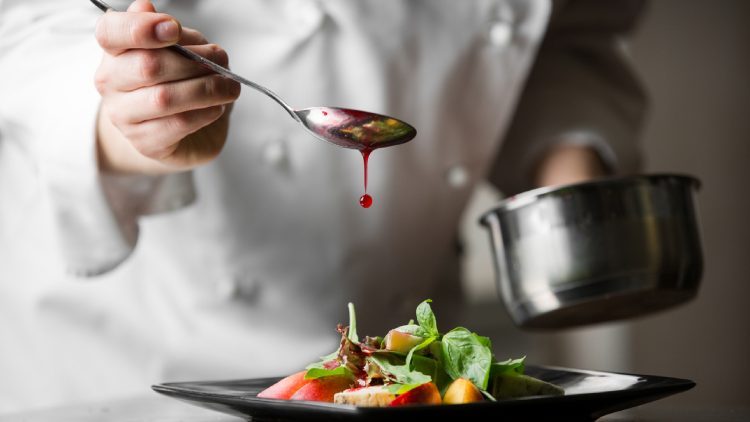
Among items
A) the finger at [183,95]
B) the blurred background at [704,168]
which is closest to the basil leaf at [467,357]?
the finger at [183,95]

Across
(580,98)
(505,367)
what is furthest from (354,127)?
(580,98)

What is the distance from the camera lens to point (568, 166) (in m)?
1.22

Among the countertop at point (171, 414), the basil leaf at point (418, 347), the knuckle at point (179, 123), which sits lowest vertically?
the countertop at point (171, 414)

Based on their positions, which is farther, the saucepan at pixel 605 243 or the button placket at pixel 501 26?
the button placket at pixel 501 26

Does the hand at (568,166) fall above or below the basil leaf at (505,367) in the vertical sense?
above

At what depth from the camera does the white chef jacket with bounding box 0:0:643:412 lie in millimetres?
1057

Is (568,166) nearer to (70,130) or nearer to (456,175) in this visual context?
(456,175)

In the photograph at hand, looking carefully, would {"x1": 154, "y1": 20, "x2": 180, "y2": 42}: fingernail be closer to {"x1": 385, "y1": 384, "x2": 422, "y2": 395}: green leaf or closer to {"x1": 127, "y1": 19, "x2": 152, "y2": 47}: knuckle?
{"x1": 127, "y1": 19, "x2": 152, "y2": 47}: knuckle

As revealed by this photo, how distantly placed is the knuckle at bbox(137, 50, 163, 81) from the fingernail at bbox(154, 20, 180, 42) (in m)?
0.03

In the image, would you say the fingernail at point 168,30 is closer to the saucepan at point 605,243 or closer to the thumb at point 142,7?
the thumb at point 142,7

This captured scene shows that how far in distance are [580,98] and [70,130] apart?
82cm

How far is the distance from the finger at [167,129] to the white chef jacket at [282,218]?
0.96 ft

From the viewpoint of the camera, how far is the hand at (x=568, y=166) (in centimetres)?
119

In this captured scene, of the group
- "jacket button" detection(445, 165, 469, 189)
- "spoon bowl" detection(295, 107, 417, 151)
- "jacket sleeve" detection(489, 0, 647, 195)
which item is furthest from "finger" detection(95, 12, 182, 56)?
"jacket sleeve" detection(489, 0, 647, 195)
